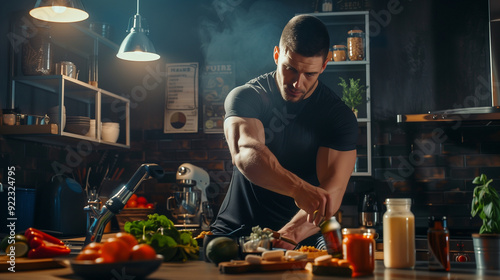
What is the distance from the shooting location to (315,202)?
189 centimetres

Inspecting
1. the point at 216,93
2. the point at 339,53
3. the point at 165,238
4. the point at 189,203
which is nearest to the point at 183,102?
the point at 216,93

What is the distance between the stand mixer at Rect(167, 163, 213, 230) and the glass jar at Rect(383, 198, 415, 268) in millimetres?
2212

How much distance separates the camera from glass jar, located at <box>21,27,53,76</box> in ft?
10.3

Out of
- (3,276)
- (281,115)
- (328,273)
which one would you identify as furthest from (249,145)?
(3,276)

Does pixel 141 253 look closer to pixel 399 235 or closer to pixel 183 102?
pixel 399 235

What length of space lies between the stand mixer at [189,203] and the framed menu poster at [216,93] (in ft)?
1.35

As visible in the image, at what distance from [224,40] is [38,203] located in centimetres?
182

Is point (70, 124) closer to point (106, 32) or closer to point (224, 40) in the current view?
point (106, 32)

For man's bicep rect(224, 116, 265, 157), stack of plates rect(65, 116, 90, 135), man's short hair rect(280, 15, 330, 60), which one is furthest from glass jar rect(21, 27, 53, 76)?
man's short hair rect(280, 15, 330, 60)

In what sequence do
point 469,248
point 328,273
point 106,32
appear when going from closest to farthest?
1. point 328,273
2. point 469,248
3. point 106,32

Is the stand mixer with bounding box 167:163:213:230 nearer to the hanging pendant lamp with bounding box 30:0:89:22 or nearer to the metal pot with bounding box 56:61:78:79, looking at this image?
the metal pot with bounding box 56:61:78:79

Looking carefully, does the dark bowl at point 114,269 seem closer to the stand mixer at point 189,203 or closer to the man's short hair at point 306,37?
the man's short hair at point 306,37

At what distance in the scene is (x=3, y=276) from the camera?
1.41 m

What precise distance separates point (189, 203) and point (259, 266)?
7.69 ft
